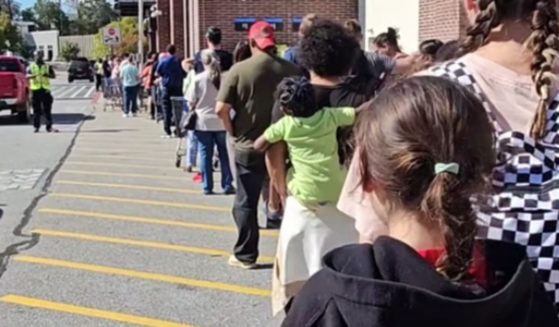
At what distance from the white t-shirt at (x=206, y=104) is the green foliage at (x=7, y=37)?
2737 inches

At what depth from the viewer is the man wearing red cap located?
7.10m

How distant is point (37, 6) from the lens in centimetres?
15488

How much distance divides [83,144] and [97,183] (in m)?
5.67

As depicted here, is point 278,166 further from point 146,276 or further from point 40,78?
point 40,78

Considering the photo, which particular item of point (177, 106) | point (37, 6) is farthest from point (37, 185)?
point (37, 6)

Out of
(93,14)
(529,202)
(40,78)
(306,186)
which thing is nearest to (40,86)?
(40,78)

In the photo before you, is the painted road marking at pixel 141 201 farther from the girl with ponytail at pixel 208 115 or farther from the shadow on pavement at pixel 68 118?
the shadow on pavement at pixel 68 118

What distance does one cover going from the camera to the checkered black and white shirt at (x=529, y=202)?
2.28m

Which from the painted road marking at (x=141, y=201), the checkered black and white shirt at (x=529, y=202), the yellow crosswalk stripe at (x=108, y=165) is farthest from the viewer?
the yellow crosswalk stripe at (x=108, y=165)

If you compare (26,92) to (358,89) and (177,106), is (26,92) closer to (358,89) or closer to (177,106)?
(177,106)

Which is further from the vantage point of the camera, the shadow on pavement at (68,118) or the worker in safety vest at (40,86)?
the shadow on pavement at (68,118)

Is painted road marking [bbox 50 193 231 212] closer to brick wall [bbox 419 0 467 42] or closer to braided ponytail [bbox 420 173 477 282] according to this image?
brick wall [bbox 419 0 467 42]

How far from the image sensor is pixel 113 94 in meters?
30.8

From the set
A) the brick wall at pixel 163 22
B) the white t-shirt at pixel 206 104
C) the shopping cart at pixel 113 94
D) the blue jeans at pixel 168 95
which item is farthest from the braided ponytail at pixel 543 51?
the brick wall at pixel 163 22
